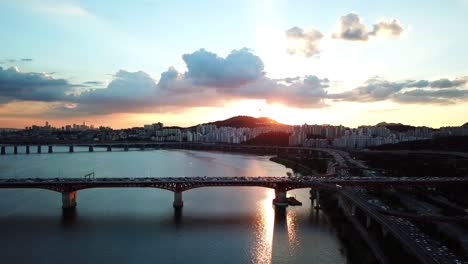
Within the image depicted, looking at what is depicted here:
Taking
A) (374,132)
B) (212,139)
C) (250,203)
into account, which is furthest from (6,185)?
(212,139)

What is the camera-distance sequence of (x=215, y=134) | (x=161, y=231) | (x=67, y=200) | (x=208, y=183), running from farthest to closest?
(x=215, y=134) → (x=208, y=183) → (x=67, y=200) → (x=161, y=231)

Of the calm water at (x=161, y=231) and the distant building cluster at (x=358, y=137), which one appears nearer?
the calm water at (x=161, y=231)

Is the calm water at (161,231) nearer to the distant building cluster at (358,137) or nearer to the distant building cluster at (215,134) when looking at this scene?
the distant building cluster at (358,137)

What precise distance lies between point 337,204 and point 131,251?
50.7 ft

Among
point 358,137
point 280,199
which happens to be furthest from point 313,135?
point 280,199

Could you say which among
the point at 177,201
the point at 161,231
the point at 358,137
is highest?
the point at 358,137

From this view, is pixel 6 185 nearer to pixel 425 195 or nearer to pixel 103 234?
pixel 103 234

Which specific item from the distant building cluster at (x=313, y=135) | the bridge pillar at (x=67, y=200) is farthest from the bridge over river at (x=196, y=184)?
the distant building cluster at (x=313, y=135)

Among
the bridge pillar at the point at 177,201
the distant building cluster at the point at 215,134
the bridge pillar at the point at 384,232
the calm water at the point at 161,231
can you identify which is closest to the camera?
the bridge pillar at the point at 384,232

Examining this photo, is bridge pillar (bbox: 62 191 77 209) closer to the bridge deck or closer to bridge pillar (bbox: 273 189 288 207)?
the bridge deck

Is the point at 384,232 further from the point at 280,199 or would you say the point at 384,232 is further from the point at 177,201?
the point at 177,201

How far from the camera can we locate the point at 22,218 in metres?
26.8

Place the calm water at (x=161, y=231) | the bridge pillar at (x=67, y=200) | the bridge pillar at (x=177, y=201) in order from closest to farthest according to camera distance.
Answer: the calm water at (x=161, y=231)
the bridge pillar at (x=67, y=200)
the bridge pillar at (x=177, y=201)

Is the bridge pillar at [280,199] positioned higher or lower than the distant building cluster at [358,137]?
lower
